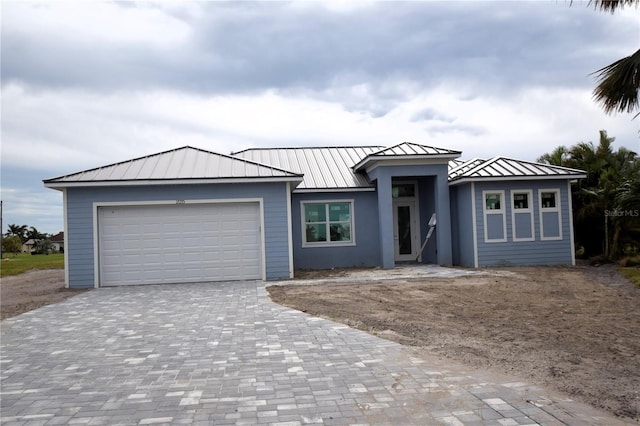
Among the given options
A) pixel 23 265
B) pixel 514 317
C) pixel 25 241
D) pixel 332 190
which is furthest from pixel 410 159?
pixel 25 241

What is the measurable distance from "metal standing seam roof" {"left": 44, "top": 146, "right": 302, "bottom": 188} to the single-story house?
0.12 feet

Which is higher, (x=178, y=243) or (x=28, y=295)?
(x=178, y=243)

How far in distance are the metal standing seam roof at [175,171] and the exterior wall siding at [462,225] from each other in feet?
18.6

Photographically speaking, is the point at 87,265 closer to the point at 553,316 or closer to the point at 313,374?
the point at 313,374

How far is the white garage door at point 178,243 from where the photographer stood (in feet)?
44.5

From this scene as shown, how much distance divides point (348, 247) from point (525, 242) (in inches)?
227

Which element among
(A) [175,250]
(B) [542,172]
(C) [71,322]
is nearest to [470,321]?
(C) [71,322]

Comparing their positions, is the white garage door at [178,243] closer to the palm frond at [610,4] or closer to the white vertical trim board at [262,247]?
the white vertical trim board at [262,247]

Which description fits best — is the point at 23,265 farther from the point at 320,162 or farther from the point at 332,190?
the point at 332,190

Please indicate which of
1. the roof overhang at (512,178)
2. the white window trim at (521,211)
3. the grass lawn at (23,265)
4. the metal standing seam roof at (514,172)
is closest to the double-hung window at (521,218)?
the white window trim at (521,211)

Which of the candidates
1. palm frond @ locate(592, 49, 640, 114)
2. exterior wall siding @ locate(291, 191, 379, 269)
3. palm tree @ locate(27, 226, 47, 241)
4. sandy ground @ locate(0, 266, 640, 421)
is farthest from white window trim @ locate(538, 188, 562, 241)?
palm tree @ locate(27, 226, 47, 241)

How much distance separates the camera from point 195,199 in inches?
539

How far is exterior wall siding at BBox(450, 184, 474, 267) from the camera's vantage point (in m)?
15.6

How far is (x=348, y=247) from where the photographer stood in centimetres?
1700
